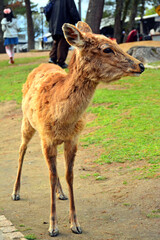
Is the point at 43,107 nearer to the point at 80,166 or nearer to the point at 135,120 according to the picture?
the point at 80,166

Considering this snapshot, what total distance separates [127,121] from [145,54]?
5.99 m

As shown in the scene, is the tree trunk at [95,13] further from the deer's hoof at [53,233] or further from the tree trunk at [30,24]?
the tree trunk at [30,24]

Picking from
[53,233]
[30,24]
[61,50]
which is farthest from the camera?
[30,24]

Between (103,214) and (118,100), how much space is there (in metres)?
5.29

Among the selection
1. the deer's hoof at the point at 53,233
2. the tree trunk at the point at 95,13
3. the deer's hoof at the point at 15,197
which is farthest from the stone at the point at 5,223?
the tree trunk at the point at 95,13

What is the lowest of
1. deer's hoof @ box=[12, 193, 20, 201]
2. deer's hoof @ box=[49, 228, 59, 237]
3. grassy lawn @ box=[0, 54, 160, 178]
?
deer's hoof @ box=[12, 193, 20, 201]

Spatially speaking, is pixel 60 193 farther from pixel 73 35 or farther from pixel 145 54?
pixel 145 54

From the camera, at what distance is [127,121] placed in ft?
27.9

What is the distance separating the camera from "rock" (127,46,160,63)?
1384 cm

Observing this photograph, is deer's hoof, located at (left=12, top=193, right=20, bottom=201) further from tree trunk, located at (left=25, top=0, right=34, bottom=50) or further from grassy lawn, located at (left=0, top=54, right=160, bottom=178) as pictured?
tree trunk, located at (left=25, top=0, right=34, bottom=50)

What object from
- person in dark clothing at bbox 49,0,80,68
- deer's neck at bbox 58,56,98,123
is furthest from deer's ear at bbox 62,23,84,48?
person in dark clothing at bbox 49,0,80,68

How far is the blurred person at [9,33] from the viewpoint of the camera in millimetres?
16984

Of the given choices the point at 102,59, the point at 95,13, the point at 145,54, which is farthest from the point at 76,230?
the point at 95,13

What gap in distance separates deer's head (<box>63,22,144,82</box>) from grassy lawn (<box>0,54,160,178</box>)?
219 centimetres
